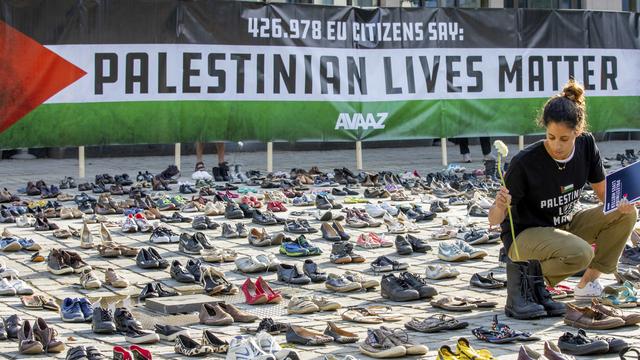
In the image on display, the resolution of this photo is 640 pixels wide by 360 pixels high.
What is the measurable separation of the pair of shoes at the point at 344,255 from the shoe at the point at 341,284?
1.19 meters

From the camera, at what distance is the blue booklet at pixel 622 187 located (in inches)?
296

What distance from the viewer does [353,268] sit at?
946 cm

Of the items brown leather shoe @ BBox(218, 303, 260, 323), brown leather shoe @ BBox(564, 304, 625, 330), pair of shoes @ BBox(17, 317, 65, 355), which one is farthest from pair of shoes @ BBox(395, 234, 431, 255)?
pair of shoes @ BBox(17, 317, 65, 355)

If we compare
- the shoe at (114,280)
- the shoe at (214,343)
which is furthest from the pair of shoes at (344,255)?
the shoe at (214,343)

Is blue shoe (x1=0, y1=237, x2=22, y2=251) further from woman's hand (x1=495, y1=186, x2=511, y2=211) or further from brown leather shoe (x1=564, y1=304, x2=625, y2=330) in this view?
brown leather shoe (x1=564, y1=304, x2=625, y2=330)

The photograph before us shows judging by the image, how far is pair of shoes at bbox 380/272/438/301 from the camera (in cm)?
789

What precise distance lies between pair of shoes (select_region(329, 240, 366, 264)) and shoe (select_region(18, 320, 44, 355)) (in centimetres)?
370

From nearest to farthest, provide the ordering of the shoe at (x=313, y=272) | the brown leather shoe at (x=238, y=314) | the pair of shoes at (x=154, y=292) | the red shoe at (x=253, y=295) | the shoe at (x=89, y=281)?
the brown leather shoe at (x=238, y=314)
the red shoe at (x=253, y=295)
the pair of shoes at (x=154, y=292)
the shoe at (x=89, y=281)
the shoe at (x=313, y=272)

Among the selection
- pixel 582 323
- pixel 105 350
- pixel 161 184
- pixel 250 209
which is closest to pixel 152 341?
pixel 105 350

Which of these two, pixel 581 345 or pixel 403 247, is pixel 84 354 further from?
pixel 403 247

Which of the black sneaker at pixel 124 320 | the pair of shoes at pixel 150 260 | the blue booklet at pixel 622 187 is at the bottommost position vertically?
the black sneaker at pixel 124 320

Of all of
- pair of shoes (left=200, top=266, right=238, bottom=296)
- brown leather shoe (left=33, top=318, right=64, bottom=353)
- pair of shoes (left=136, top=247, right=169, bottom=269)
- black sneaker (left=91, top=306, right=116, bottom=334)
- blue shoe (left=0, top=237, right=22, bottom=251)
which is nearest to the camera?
brown leather shoe (left=33, top=318, right=64, bottom=353)

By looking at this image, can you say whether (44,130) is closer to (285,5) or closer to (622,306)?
(285,5)

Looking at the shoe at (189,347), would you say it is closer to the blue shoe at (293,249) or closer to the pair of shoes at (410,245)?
the blue shoe at (293,249)
